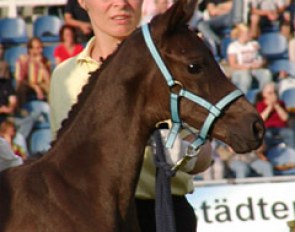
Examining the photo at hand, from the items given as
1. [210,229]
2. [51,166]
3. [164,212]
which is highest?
[51,166]

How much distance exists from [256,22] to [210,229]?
3253 millimetres

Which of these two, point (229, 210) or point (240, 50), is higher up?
point (240, 50)

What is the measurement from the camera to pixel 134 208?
4035 mm

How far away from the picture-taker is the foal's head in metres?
3.84

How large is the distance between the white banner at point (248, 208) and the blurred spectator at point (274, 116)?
1.91 m

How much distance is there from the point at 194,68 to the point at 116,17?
2.25ft

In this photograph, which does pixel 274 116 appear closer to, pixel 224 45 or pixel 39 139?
pixel 224 45

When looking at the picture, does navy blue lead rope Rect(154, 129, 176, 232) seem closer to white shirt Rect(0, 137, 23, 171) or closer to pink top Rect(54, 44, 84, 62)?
white shirt Rect(0, 137, 23, 171)

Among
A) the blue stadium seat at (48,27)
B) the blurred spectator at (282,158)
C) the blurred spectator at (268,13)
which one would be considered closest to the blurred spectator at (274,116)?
the blurred spectator at (282,158)

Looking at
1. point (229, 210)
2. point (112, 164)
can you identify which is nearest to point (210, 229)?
point (229, 210)

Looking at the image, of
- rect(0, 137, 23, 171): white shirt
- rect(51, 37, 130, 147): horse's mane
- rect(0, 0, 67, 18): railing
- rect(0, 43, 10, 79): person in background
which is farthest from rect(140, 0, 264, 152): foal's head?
rect(0, 0, 67, 18): railing

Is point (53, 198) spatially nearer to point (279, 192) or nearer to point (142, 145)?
point (142, 145)

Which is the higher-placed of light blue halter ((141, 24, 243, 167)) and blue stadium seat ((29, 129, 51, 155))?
light blue halter ((141, 24, 243, 167))

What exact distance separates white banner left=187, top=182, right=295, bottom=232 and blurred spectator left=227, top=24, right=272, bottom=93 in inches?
90.1
